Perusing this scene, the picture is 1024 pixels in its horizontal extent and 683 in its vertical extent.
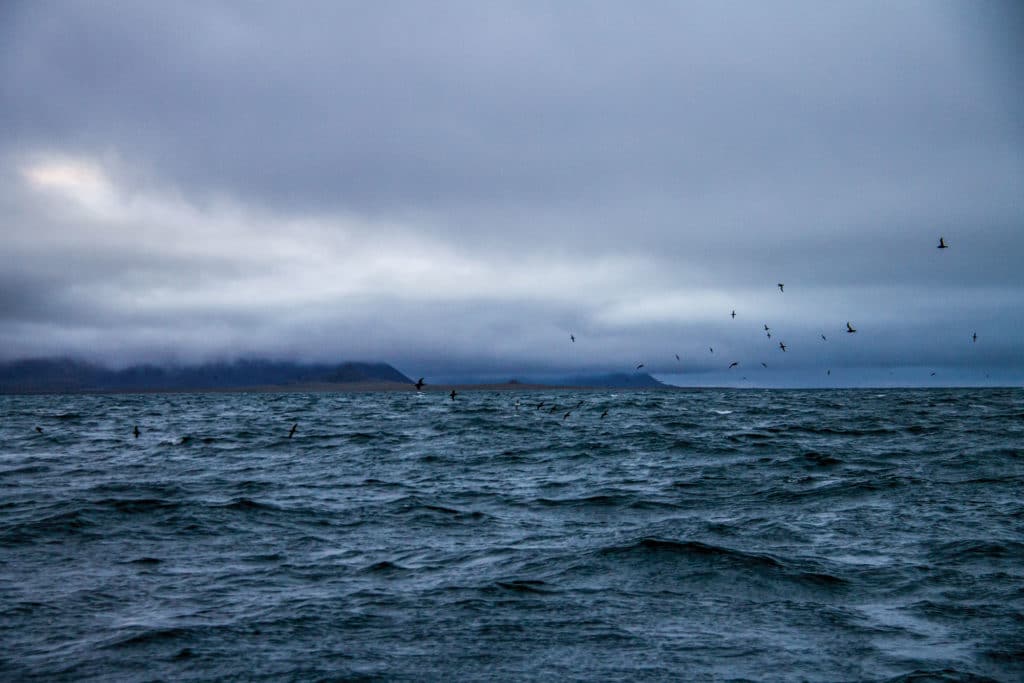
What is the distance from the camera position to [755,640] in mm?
9484

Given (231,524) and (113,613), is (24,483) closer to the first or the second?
(231,524)

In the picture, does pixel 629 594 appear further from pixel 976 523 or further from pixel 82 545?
pixel 82 545

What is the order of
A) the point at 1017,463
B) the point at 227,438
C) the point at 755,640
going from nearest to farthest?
1. the point at 755,640
2. the point at 1017,463
3. the point at 227,438

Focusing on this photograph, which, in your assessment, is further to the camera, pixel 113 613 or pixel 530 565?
pixel 530 565

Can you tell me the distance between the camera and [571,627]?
9.95m

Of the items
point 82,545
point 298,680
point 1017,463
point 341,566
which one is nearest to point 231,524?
point 82,545

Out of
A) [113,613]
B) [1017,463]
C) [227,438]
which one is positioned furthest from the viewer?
[227,438]

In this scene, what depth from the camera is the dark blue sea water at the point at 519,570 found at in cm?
893

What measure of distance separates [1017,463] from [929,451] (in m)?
4.12

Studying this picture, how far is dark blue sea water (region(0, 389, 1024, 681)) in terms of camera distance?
8930 mm

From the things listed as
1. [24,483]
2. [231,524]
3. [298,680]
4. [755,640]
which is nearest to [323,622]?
[298,680]

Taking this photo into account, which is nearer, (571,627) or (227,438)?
(571,627)

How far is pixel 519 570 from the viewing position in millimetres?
12484

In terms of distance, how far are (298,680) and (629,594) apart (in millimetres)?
4962
